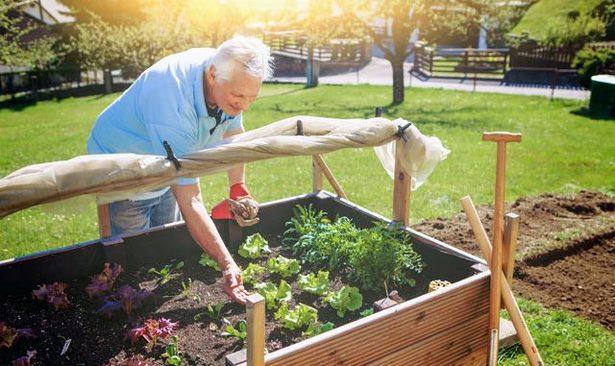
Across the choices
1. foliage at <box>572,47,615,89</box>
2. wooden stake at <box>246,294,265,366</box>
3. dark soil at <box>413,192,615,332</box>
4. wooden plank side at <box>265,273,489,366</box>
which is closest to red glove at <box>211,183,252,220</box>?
wooden plank side at <box>265,273,489,366</box>

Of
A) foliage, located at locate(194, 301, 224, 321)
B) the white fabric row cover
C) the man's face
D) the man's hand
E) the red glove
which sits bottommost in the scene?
foliage, located at locate(194, 301, 224, 321)

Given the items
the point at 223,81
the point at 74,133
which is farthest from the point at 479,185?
the point at 74,133

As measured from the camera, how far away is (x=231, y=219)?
3.48 metres

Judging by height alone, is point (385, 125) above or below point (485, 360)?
above

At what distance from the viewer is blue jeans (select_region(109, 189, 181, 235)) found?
343cm

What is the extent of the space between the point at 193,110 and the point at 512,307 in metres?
1.99

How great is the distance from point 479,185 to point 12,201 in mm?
6389

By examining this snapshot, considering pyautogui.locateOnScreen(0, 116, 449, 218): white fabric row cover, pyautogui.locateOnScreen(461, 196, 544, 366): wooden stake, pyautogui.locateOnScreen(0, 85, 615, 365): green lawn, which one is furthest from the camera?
pyautogui.locateOnScreen(0, 85, 615, 365): green lawn

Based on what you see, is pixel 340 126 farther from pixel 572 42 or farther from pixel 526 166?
pixel 572 42

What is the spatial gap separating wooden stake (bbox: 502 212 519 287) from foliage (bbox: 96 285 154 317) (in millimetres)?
1947

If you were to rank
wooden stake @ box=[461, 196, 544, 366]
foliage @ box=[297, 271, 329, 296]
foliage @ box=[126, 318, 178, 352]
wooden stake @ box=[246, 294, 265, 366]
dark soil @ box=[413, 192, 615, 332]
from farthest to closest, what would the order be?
dark soil @ box=[413, 192, 615, 332]
foliage @ box=[297, 271, 329, 296]
wooden stake @ box=[461, 196, 544, 366]
foliage @ box=[126, 318, 178, 352]
wooden stake @ box=[246, 294, 265, 366]

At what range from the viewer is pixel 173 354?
2.39m

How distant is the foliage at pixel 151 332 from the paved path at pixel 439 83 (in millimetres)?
15580

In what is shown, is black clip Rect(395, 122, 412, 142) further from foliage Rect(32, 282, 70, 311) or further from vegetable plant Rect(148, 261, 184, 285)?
foliage Rect(32, 282, 70, 311)
